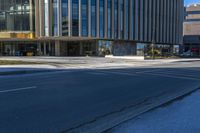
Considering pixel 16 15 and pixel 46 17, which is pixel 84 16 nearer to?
pixel 46 17

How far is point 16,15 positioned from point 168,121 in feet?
208

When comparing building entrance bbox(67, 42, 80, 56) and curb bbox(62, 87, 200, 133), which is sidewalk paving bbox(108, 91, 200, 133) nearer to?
curb bbox(62, 87, 200, 133)

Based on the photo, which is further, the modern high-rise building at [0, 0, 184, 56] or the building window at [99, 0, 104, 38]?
the building window at [99, 0, 104, 38]

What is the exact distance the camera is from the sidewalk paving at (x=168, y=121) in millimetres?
6344

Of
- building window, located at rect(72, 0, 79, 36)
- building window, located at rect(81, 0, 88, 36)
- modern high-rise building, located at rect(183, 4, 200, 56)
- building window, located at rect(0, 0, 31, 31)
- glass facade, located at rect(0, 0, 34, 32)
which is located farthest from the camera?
modern high-rise building, located at rect(183, 4, 200, 56)

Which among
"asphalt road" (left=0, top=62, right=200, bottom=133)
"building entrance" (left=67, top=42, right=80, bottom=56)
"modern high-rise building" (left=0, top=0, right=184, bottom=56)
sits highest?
"modern high-rise building" (left=0, top=0, right=184, bottom=56)

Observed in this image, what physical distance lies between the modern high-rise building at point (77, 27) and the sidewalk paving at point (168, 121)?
5343cm

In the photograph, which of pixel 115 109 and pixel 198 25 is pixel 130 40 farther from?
pixel 198 25

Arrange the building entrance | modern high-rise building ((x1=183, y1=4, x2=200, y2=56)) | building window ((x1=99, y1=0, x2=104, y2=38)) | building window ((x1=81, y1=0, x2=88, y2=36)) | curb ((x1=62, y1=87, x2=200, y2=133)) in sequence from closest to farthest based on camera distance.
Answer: curb ((x1=62, y1=87, x2=200, y2=133)) → building window ((x1=81, y1=0, x2=88, y2=36)) → building window ((x1=99, y1=0, x2=104, y2=38)) → the building entrance → modern high-rise building ((x1=183, y1=4, x2=200, y2=56))

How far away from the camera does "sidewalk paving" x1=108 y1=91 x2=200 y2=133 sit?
6344mm

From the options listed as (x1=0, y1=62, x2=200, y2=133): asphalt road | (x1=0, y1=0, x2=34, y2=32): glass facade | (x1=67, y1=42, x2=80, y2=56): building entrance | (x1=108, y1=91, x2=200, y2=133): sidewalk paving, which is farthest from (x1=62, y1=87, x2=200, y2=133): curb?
(x1=67, y1=42, x2=80, y2=56): building entrance

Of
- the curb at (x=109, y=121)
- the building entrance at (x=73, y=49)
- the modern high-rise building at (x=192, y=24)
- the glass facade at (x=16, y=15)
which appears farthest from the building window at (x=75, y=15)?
the modern high-rise building at (x=192, y=24)

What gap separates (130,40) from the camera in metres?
71.9

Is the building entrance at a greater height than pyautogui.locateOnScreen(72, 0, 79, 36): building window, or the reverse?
pyautogui.locateOnScreen(72, 0, 79, 36): building window
